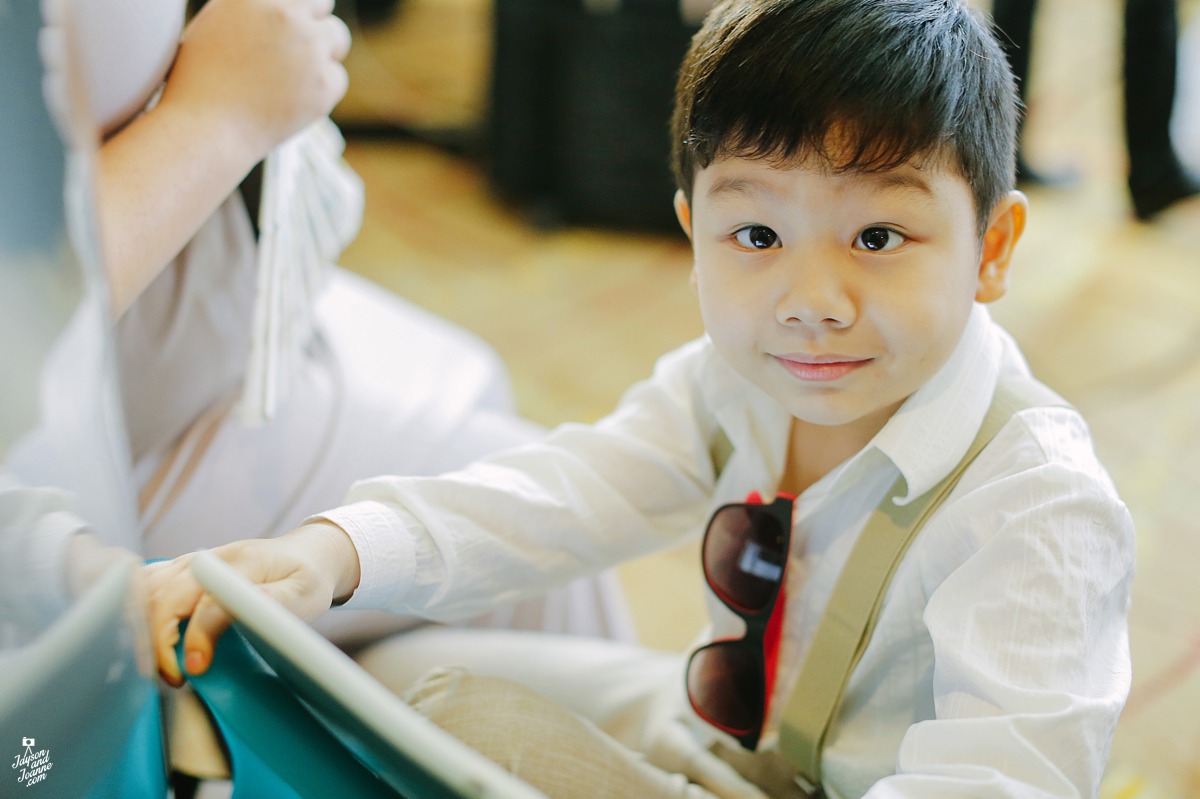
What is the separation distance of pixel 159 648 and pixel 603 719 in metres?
0.36

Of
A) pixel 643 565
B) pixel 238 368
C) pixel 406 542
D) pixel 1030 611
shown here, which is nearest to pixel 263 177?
pixel 238 368

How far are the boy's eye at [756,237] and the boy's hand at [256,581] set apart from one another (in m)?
0.29

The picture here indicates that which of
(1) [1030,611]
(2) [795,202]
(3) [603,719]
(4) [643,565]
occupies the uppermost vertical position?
(2) [795,202]

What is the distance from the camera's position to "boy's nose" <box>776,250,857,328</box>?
0.61m

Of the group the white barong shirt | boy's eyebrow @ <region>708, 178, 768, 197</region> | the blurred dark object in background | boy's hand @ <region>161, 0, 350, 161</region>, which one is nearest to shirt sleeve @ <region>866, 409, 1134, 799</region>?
the white barong shirt

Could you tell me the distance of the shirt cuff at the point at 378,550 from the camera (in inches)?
26.1

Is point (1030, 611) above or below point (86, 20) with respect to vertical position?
below

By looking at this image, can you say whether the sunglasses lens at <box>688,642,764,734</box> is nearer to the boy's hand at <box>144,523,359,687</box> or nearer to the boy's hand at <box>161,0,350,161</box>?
the boy's hand at <box>144,523,359,687</box>

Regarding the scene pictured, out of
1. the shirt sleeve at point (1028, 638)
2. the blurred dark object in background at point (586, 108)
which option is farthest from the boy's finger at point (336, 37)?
the blurred dark object in background at point (586, 108)

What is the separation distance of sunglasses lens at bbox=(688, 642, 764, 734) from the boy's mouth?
0.21 meters

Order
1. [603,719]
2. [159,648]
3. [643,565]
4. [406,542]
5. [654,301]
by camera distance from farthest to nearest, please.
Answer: [654,301]
[643,565]
[603,719]
[406,542]
[159,648]

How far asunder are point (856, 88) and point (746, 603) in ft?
1.12

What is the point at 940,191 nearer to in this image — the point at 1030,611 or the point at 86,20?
the point at 1030,611

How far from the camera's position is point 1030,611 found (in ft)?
1.89
